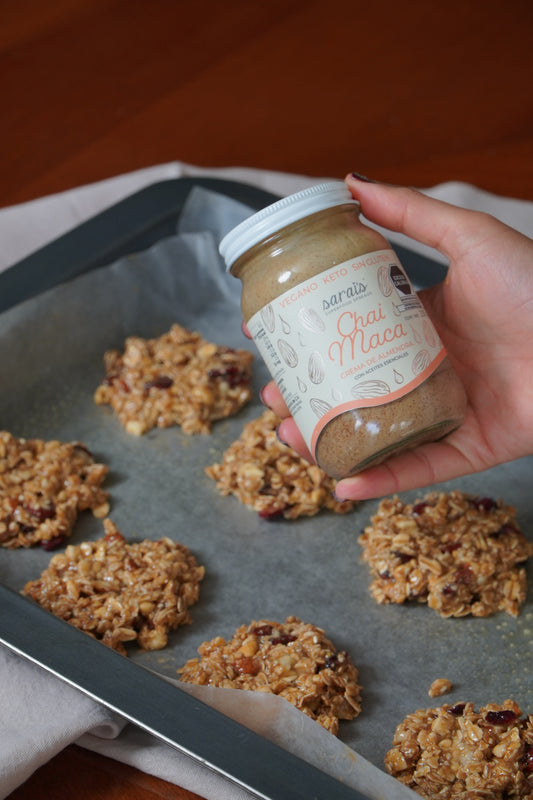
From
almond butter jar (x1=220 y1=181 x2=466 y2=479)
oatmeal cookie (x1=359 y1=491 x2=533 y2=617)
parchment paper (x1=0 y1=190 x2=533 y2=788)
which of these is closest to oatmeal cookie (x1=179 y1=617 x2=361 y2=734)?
parchment paper (x1=0 y1=190 x2=533 y2=788)

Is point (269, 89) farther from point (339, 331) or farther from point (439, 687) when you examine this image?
point (439, 687)

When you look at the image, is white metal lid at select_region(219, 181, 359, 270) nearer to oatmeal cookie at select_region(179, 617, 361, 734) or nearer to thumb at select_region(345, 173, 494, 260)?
thumb at select_region(345, 173, 494, 260)

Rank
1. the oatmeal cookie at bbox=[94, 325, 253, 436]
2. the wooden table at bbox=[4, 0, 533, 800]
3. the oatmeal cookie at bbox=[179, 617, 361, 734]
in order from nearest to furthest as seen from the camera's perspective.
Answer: the oatmeal cookie at bbox=[179, 617, 361, 734], the oatmeal cookie at bbox=[94, 325, 253, 436], the wooden table at bbox=[4, 0, 533, 800]

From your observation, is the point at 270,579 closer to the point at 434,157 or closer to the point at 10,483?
the point at 10,483

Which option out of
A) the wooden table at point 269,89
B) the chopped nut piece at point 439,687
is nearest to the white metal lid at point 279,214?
the chopped nut piece at point 439,687

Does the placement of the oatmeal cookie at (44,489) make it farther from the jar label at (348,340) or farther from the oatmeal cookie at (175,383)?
the jar label at (348,340)

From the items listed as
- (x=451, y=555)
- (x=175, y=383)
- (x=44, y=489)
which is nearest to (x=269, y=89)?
(x=175, y=383)

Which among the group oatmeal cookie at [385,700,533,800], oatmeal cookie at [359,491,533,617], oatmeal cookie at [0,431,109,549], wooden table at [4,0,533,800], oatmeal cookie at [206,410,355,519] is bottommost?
oatmeal cookie at [385,700,533,800]
